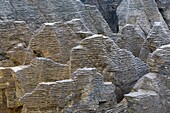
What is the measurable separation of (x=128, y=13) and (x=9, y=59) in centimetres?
701

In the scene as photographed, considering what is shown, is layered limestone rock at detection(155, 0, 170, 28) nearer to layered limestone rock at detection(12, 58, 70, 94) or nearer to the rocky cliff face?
the rocky cliff face

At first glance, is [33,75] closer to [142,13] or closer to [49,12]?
[49,12]

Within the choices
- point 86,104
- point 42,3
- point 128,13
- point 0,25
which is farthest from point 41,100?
point 128,13

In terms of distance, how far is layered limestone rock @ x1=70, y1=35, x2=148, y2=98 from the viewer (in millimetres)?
11195

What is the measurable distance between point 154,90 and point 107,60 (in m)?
1.60

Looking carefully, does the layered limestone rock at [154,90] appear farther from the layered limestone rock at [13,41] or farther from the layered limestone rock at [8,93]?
the layered limestone rock at [13,41]

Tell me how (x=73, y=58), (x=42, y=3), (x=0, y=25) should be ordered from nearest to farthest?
(x=73, y=58), (x=0, y=25), (x=42, y=3)

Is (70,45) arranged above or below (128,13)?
above

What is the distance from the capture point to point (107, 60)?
11.4 metres

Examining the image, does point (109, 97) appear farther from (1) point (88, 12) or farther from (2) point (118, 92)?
(1) point (88, 12)

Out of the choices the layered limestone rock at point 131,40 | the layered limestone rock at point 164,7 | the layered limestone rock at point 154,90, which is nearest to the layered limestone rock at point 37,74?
the layered limestone rock at point 154,90

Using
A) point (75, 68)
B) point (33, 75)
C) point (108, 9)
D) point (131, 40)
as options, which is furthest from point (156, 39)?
point (108, 9)

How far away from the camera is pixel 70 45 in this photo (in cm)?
1255

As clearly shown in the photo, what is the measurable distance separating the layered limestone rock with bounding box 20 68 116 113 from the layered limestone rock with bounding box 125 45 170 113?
931 millimetres
